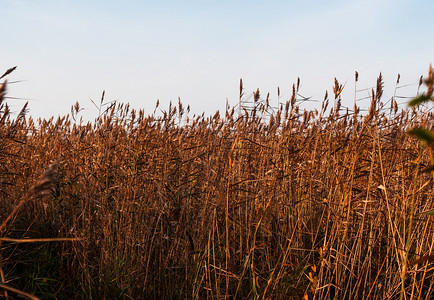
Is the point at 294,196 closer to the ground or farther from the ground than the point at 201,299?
farther from the ground

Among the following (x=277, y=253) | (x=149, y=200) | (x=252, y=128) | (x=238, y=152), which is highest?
(x=252, y=128)

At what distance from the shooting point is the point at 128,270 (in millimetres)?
2312

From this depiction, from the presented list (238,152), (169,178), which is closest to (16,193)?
(169,178)

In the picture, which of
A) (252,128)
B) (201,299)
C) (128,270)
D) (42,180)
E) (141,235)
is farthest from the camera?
(252,128)

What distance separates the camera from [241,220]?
2436mm

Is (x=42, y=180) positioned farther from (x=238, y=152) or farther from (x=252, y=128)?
(x=252, y=128)

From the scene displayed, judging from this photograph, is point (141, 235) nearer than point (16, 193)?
Yes

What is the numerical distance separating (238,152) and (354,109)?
78cm

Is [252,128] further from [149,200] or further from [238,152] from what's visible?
[149,200]

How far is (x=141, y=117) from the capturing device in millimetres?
3389

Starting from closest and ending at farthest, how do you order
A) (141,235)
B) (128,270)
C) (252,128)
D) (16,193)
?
(128,270), (141,235), (252,128), (16,193)

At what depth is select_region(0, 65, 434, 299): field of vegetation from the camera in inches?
81.7

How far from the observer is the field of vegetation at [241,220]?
207cm

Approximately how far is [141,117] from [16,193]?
3.91ft
